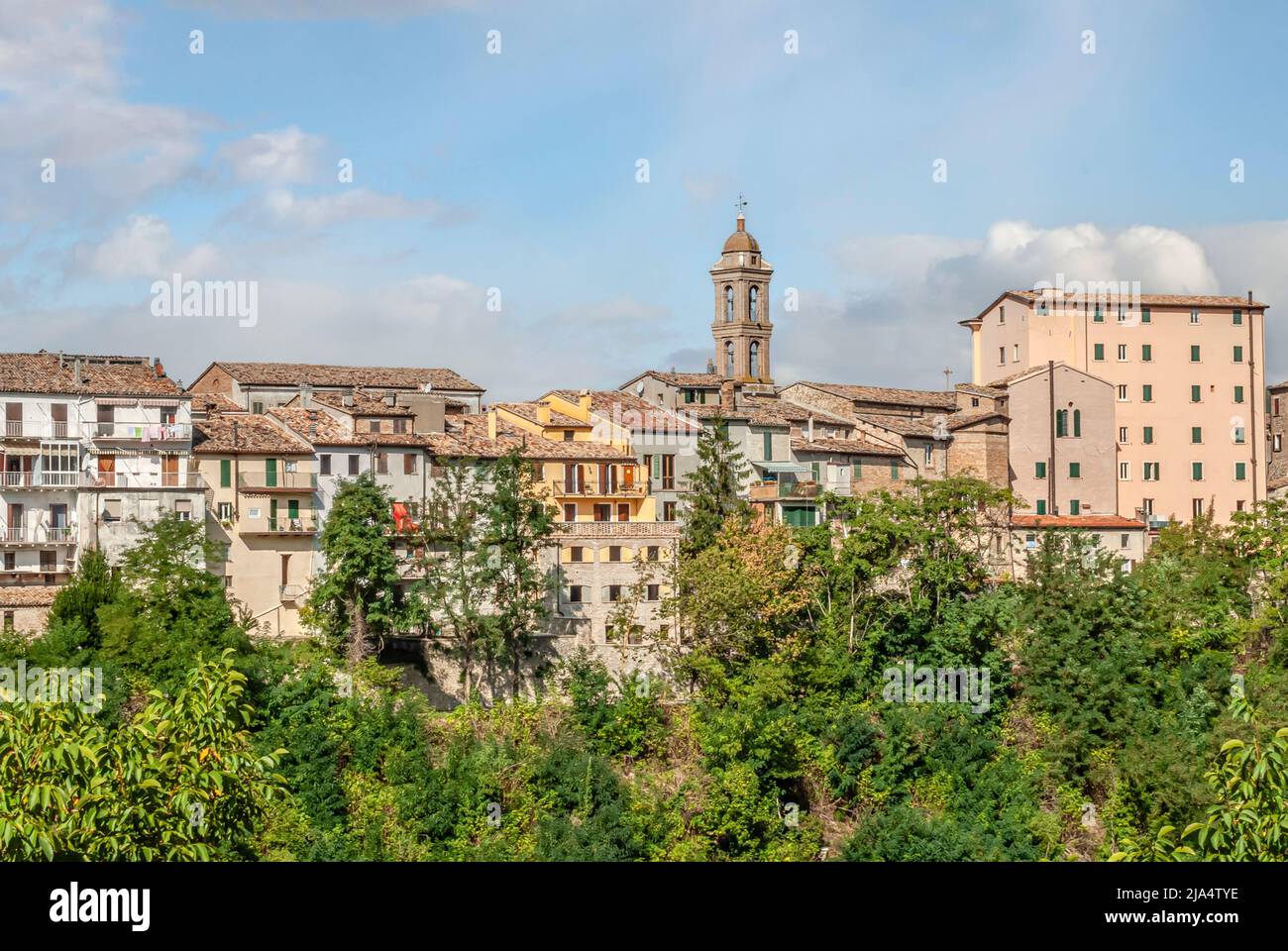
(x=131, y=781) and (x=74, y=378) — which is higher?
(x=74, y=378)

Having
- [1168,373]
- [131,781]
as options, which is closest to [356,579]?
[131,781]

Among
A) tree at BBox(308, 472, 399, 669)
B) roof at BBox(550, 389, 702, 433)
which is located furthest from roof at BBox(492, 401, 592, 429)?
tree at BBox(308, 472, 399, 669)

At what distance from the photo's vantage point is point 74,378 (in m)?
47.9

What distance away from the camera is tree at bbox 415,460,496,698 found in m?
44.8

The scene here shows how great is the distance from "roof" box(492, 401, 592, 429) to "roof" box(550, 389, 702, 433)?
0.86 meters

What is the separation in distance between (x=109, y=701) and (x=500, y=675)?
39.3ft

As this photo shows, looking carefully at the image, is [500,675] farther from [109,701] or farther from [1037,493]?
[1037,493]

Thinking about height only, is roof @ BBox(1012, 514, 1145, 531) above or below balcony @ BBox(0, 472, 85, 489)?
below

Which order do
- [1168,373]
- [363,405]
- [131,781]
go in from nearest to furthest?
[131,781]
[363,405]
[1168,373]

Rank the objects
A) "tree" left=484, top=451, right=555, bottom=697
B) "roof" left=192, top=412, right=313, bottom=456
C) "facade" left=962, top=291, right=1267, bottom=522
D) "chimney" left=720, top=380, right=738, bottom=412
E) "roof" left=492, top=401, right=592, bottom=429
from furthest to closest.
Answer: "facade" left=962, top=291, right=1267, bottom=522
"chimney" left=720, top=380, right=738, bottom=412
"roof" left=492, top=401, right=592, bottom=429
"roof" left=192, top=412, right=313, bottom=456
"tree" left=484, top=451, right=555, bottom=697

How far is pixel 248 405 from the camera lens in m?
57.6

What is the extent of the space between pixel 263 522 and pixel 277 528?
473 millimetres

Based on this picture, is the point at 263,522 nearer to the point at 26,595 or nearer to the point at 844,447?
the point at 26,595

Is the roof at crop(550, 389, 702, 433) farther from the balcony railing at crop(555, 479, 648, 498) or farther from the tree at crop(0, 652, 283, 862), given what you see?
the tree at crop(0, 652, 283, 862)
